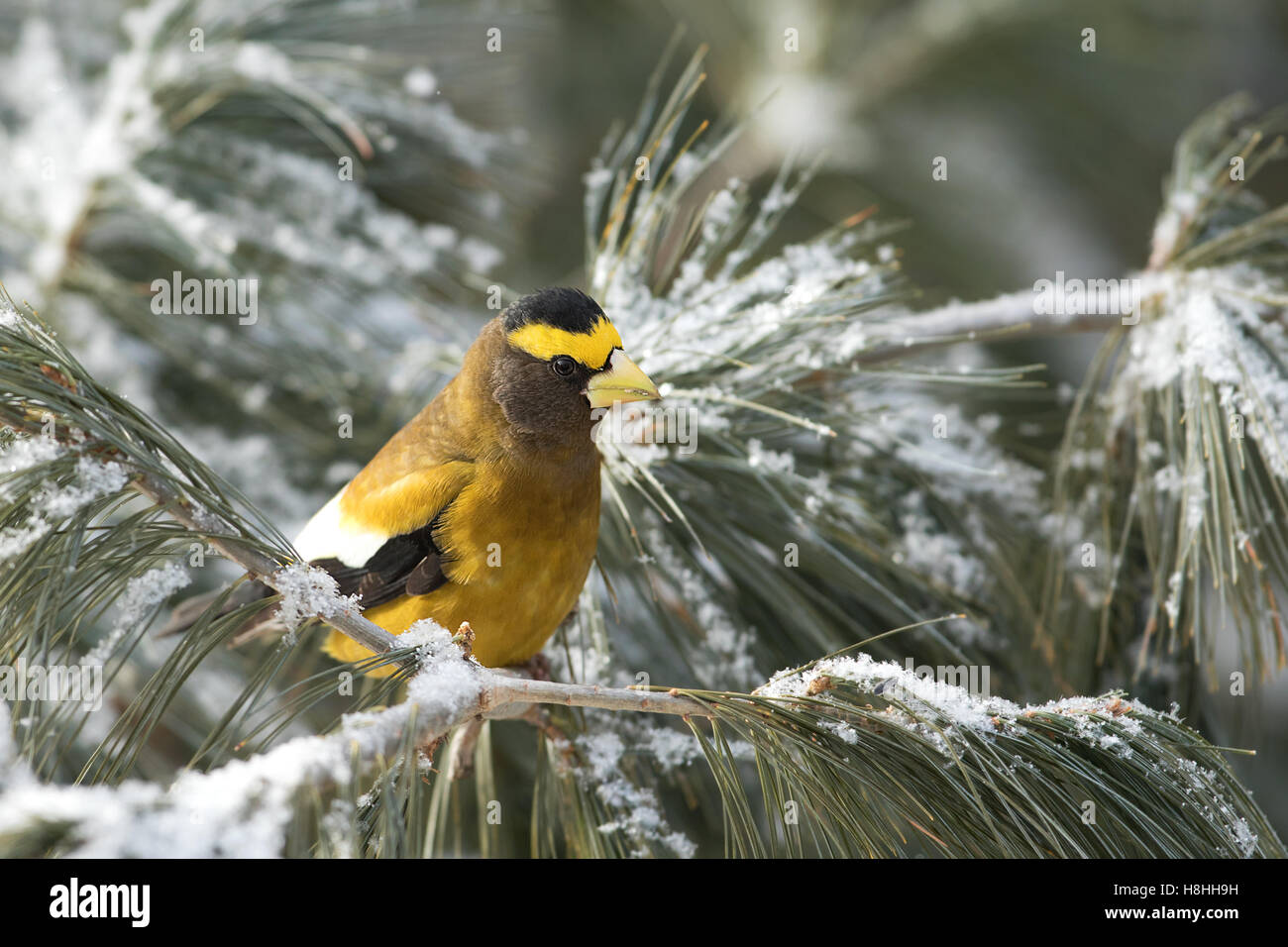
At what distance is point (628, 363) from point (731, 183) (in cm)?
40

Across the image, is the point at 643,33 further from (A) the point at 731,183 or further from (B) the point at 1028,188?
(A) the point at 731,183

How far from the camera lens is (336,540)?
1.82 m

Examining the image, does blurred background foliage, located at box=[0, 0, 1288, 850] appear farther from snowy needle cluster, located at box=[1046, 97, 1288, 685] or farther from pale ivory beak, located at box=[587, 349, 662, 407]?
pale ivory beak, located at box=[587, 349, 662, 407]

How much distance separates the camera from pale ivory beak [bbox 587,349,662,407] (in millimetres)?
1525

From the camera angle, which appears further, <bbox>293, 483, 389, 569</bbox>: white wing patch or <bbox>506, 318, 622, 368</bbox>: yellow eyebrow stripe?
<bbox>293, 483, 389, 569</bbox>: white wing patch

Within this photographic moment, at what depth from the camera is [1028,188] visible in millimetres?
4129

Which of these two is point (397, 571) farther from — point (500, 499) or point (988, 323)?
point (988, 323)

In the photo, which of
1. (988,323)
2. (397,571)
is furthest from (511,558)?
(988,323)

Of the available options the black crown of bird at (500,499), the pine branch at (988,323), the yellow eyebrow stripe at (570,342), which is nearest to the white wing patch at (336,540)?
the black crown of bird at (500,499)

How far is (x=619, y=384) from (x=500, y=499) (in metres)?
0.30

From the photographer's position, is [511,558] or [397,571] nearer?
[511,558]

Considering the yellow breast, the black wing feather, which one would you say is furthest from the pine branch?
the black wing feather

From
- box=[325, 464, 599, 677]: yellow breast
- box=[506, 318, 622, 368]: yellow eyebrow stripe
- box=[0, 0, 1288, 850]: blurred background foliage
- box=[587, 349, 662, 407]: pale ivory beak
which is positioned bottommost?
box=[325, 464, 599, 677]: yellow breast
